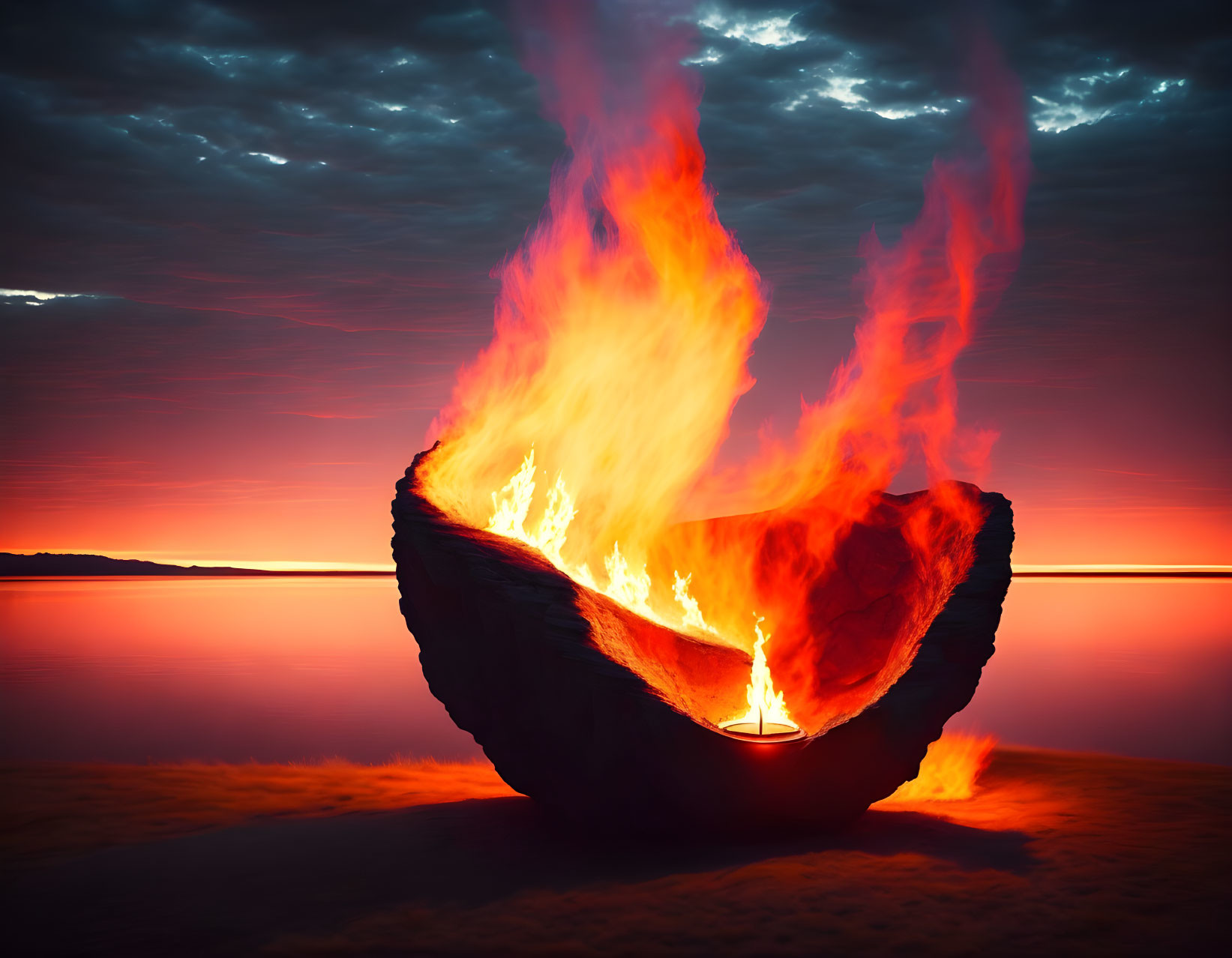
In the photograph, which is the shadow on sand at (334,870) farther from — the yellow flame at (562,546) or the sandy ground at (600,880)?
the yellow flame at (562,546)

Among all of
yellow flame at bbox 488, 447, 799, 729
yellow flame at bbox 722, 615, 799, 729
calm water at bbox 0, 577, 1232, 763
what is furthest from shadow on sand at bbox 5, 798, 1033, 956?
calm water at bbox 0, 577, 1232, 763

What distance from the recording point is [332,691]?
25.7 m

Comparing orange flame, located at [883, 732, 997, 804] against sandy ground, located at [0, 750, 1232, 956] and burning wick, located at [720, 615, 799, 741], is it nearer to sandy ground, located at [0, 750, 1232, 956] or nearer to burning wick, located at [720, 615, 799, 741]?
sandy ground, located at [0, 750, 1232, 956]

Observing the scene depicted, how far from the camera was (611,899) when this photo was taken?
8.21 meters

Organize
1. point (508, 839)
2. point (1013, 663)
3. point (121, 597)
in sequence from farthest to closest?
point (121, 597) < point (1013, 663) < point (508, 839)

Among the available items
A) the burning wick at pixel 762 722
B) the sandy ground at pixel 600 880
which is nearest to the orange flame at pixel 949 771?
the sandy ground at pixel 600 880

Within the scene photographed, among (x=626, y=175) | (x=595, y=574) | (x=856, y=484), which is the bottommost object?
(x=595, y=574)

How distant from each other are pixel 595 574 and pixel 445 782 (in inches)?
163

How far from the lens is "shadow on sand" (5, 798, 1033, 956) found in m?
8.05

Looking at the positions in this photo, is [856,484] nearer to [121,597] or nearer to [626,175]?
[626,175]

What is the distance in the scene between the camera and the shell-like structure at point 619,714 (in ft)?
30.0

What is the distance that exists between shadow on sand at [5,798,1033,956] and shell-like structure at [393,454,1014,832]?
18.4 inches

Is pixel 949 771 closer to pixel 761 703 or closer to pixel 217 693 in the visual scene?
pixel 761 703

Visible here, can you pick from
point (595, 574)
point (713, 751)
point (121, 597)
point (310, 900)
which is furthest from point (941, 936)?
point (121, 597)
